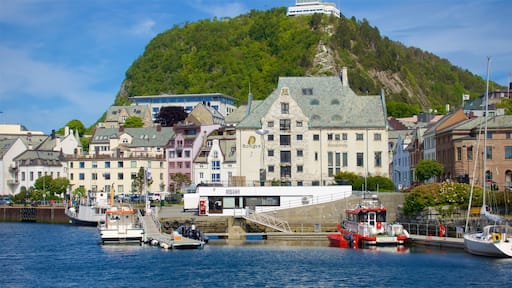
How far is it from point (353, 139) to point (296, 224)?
22.8 meters

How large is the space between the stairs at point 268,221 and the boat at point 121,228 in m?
11.1

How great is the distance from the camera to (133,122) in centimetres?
17875

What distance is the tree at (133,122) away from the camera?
584 feet

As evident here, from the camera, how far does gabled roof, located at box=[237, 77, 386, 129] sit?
104 m

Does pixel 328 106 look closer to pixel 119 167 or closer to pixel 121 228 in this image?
pixel 121 228

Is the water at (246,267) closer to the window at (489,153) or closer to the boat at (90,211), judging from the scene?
the window at (489,153)

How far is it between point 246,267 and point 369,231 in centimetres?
1667

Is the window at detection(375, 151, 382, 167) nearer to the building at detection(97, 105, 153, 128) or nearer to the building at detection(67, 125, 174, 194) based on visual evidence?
the building at detection(67, 125, 174, 194)

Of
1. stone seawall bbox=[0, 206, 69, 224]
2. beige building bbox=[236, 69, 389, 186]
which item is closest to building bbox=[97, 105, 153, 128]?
stone seawall bbox=[0, 206, 69, 224]

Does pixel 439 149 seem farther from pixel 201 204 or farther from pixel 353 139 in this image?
pixel 201 204

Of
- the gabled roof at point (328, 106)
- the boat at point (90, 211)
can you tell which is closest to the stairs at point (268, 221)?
the gabled roof at point (328, 106)

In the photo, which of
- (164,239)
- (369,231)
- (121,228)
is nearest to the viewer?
(369,231)

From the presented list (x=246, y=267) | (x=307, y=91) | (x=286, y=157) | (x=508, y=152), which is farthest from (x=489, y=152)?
(x=246, y=267)

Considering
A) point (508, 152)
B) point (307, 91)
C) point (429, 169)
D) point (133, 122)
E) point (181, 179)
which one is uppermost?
Result: point (133, 122)
